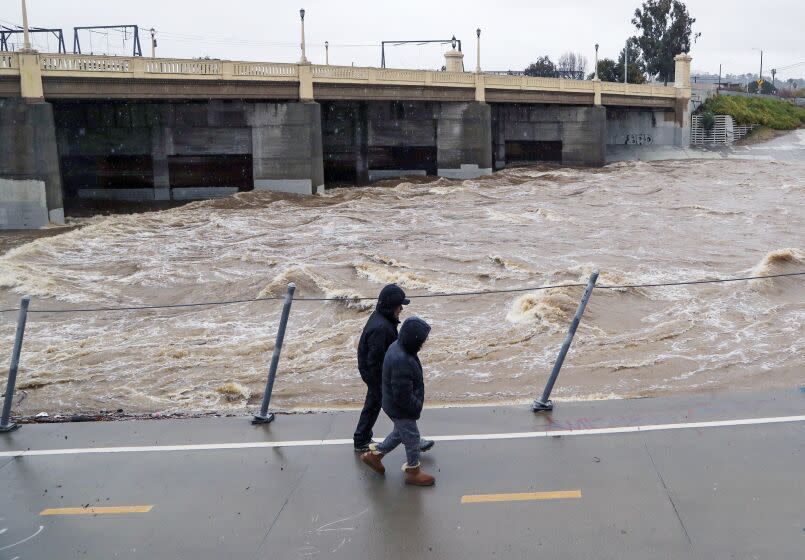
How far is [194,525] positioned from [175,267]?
17.3 meters

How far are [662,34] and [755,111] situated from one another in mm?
25449

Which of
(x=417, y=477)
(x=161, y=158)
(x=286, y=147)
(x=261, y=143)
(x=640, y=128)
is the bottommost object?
(x=417, y=477)

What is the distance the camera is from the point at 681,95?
66.7 metres

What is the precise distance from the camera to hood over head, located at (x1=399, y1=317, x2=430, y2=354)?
233 inches

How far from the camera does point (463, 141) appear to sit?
162ft

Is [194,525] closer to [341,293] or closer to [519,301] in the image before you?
[519,301]

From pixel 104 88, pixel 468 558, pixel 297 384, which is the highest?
pixel 104 88

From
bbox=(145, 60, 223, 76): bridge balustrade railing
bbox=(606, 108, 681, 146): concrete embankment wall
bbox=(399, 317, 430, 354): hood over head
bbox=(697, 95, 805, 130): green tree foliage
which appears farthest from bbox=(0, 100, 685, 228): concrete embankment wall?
bbox=(399, 317, 430, 354): hood over head

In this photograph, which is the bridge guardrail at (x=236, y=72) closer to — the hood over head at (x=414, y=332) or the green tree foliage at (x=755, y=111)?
the green tree foliage at (x=755, y=111)

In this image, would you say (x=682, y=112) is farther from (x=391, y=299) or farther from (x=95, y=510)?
(x=95, y=510)

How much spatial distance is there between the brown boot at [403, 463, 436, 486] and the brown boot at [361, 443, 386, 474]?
211 mm

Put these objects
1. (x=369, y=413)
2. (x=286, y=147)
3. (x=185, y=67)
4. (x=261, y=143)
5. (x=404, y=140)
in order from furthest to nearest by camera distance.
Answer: (x=404, y=140) < (x=261, y=143) < (x=286, y=147) < (x=185, y=67) < (x=369, y=413)

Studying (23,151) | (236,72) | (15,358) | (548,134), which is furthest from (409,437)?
(548,134)

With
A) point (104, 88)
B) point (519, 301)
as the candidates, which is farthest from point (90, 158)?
point (519, 301)
